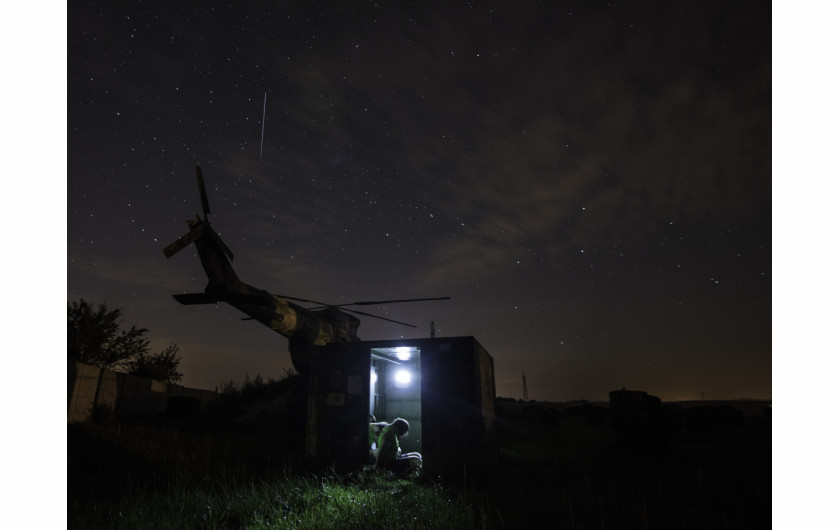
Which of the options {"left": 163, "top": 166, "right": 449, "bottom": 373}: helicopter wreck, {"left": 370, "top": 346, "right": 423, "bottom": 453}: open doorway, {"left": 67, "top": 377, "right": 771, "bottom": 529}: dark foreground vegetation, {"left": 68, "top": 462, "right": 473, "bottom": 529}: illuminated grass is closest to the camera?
{"left": 68, "top": 462, "right": 473, "bottom": 529}: illuminated grass

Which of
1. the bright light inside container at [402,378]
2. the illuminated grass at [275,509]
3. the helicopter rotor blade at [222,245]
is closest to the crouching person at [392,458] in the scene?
the illuminated grass at [275,509]

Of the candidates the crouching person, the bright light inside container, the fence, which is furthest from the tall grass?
the bright light inside container

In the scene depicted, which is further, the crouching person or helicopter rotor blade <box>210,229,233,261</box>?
the crouching person

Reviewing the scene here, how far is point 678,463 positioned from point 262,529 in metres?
11.9

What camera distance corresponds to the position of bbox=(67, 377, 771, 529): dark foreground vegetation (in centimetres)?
642

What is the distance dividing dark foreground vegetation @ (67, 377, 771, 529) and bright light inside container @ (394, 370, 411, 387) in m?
4.52

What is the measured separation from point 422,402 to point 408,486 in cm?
297

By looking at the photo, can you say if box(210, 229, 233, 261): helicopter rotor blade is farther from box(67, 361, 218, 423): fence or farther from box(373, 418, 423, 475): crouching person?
box(67, 361, 218, 423): fence

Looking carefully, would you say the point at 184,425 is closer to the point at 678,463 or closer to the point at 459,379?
the point at 459,379

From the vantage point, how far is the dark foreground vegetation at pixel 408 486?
21.1ft

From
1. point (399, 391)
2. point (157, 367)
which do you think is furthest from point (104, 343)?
point (399, 391)

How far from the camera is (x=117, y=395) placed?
730 inches

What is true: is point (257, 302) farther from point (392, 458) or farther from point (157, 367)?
point (157, 367)
